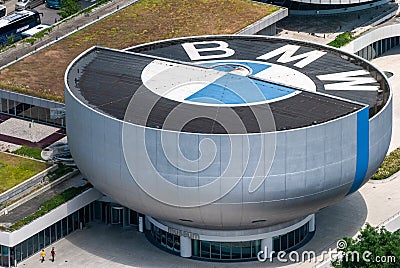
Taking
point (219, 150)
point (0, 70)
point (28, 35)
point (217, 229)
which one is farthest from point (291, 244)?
point (28, 35)

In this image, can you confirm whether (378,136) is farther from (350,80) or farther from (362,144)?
(350,80)

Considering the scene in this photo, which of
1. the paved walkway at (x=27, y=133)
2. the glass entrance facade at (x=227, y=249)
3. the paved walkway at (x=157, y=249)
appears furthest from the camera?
the paved walkway at (x=27, y=133)

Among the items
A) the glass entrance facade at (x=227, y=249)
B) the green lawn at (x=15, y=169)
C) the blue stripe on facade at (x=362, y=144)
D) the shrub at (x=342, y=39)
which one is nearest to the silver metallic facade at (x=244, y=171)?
the blue stripe on facade at (x=362, y=144)

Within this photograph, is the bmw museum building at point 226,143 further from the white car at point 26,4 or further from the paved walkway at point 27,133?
the white car at point 26,4

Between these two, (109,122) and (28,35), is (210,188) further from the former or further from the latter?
(28,35)

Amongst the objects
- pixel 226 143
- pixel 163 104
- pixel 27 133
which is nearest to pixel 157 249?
pixel 163 104

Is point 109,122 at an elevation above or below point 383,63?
above

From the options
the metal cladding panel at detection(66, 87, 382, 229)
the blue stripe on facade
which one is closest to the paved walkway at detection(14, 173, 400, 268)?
the metal cladding panel at detection(66, 87, 382, 229)
